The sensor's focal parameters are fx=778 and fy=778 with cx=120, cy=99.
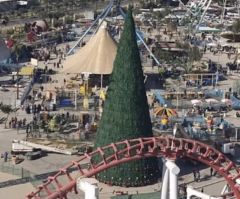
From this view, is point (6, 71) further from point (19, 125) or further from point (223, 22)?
point (223, 22)

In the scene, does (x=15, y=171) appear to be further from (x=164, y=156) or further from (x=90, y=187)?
(x=90, y=187)

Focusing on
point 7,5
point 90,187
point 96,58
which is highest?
point 7,5

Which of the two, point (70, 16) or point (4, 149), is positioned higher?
point (70, 16)

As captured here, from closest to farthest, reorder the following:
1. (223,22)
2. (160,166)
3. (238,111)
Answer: (160,166)
(238,111)
(223,22)

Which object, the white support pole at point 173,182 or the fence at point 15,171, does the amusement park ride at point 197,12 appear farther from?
the white support pole at point 173,182

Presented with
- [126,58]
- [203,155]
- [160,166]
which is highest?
[126,58]

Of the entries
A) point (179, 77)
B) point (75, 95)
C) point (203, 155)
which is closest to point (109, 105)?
point (203, 155)

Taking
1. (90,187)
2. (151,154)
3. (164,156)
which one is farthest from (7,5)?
(90,187)
